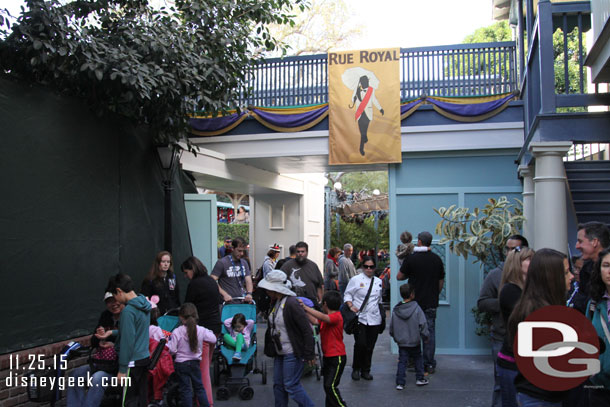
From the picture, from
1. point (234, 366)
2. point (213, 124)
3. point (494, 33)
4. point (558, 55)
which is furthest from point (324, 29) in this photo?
point (234, 366)

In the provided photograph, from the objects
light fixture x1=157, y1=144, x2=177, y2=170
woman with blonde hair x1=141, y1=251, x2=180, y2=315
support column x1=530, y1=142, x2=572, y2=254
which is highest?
light fixture x1=157, y1=144, x2=177, y2=170

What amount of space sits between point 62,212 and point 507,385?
5.46 meters

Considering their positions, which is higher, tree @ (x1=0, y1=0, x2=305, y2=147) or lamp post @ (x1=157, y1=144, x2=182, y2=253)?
tree @ (x1=0, y1=0, x2=305, y2=147)

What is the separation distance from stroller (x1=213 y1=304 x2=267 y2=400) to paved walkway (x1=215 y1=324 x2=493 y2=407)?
0.13m

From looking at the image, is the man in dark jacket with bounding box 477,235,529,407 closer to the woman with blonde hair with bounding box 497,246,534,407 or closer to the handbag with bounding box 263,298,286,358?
the woman with blonde hair with bounding box 497,246,534,407

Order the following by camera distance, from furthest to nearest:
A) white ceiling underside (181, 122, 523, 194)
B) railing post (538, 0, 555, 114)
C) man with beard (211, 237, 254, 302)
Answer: white ceiling underside (181, 122, 523, 194)
man with beard (211, 237, 254, 302)
railing post (538, 0, 555, 114)

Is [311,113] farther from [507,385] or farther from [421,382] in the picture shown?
[507,385]

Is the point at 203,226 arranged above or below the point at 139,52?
below

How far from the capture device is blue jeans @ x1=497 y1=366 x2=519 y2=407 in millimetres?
4226

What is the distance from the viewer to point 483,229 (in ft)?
29.4

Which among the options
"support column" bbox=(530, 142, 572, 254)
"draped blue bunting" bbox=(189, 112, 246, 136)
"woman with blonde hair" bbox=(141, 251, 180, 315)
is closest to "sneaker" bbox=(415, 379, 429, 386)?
"support column" bbox=(530, 142, 572, 254)

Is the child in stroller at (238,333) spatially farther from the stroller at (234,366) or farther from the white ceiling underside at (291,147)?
the white ceiling underside at (291,147)

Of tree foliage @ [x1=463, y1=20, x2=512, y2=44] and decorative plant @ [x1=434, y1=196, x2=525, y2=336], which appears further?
tree foliage @ [x1=463, y1=20, x2=512, y2=44]

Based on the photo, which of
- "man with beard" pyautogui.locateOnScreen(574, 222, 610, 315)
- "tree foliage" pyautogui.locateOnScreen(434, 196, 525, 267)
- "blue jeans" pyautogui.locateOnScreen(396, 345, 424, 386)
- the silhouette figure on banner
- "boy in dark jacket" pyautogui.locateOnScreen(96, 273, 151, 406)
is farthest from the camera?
the silhouette figure on banner
